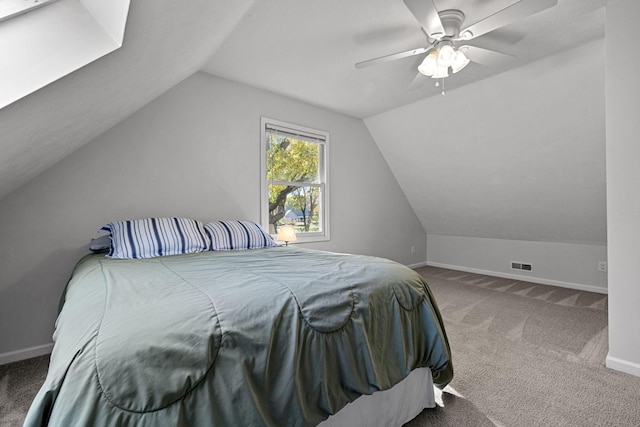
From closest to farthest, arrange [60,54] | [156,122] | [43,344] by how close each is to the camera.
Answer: [60,54]
[43,344]
[156,122]

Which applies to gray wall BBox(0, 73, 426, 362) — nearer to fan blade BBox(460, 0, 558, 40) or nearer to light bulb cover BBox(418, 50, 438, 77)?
light bulb cover BBox(418, 50, 438, 77)

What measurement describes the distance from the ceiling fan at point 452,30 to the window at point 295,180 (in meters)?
1.54

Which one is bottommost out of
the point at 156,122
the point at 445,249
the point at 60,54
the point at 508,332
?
the point at 508,332

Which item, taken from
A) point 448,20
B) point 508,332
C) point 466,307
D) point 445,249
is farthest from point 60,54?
point 445,249

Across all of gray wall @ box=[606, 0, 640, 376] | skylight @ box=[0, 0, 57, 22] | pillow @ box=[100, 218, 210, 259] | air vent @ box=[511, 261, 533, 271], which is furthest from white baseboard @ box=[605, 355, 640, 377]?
skylight @ box=[0, 0, 57, 22]

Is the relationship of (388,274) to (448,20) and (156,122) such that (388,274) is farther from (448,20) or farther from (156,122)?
(156,122)

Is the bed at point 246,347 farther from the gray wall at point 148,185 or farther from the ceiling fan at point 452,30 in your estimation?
the ceiling fan at point 452,30

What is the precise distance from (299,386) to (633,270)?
2.20 metres

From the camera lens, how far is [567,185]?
350 cm

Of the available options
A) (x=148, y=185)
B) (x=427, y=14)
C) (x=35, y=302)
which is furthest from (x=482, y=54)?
(x=35, y=302)

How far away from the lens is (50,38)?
104 cm

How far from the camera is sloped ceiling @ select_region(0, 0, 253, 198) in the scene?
1186 mm

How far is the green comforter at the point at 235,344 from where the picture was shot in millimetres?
707

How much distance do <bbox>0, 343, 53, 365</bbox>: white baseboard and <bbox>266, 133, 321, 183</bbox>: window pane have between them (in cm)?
238
